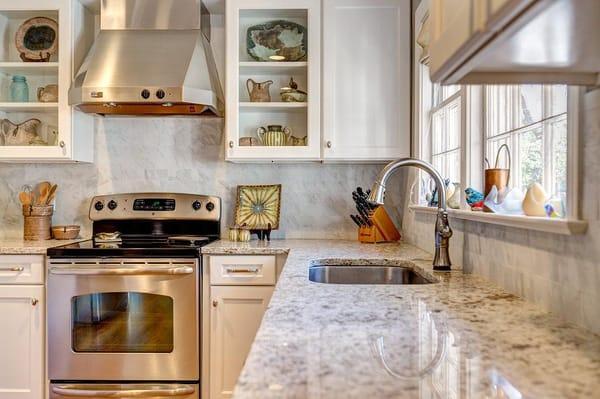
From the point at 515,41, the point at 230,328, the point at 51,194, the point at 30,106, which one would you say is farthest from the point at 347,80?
the point at 515,41

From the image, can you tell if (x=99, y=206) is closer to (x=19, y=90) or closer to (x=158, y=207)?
(x=158, y=207)

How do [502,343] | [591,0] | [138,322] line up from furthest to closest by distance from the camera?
[138,322] → [502,343] → [591,0]

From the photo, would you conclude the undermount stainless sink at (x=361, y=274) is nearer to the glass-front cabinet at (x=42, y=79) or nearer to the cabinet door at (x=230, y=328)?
the cabinet door at (x=230, y=328)

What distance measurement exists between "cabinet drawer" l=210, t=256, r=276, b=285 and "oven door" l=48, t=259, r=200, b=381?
12 cm

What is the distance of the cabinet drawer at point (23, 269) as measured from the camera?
2408 mm

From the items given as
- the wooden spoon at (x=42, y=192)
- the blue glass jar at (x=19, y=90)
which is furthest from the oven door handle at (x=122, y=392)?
the blue glass jar at (x=19, y=90)

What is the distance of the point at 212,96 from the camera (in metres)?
2.60

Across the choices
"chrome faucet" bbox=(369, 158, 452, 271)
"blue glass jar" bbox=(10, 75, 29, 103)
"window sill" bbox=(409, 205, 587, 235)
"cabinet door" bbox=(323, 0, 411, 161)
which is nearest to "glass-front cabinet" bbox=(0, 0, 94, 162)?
"blue glass jar" bbox=(10, 75, 29, 103)

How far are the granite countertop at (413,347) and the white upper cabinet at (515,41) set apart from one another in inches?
19.1

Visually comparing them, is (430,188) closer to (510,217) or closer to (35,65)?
(510,217)

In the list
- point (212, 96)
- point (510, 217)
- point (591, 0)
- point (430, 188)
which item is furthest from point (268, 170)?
point (591, 0)

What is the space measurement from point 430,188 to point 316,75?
883mm

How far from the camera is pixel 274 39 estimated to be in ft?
9.16

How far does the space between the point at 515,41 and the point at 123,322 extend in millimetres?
2201
